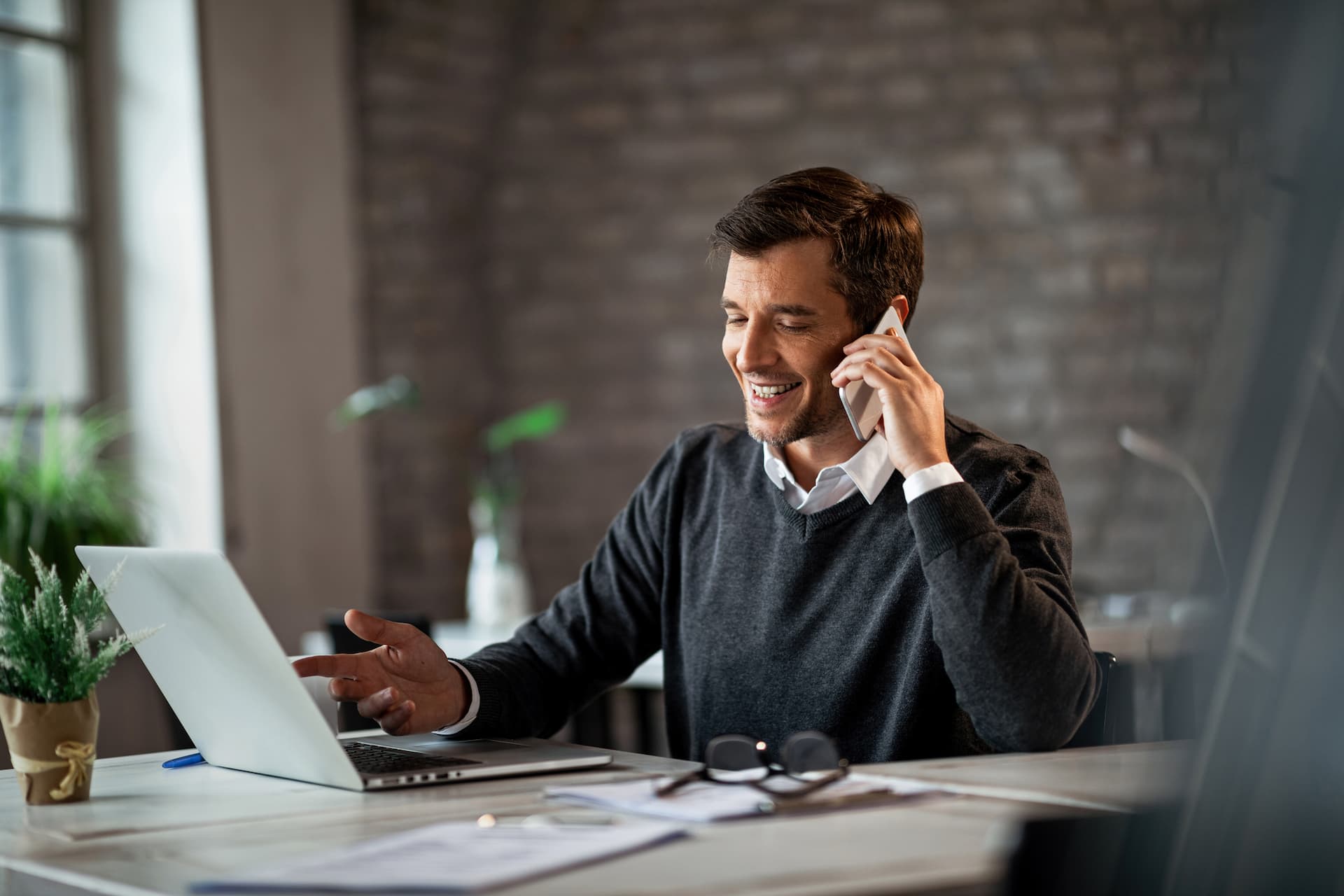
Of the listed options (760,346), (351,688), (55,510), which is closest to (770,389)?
(760,346)

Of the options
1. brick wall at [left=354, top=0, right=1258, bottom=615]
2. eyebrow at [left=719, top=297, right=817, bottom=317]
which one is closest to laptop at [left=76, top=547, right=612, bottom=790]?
eyebrow at [left=719, top=297, right=817, bottom=317]

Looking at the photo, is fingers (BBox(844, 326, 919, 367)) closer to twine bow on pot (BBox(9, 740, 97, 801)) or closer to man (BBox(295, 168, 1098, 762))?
man (BBox(295, 168, 1098, 762))

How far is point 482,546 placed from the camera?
3.93 metres

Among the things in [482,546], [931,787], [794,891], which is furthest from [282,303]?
[794,891]

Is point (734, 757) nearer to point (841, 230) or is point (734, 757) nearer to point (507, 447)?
point (841, 230)

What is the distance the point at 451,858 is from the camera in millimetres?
1032

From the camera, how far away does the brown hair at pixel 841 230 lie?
1915 millimetres

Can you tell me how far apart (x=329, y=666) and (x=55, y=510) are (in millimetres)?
1795

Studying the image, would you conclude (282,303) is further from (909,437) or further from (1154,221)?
(909,437)

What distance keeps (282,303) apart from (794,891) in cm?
344

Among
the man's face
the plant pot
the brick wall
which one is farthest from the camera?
the brick wall

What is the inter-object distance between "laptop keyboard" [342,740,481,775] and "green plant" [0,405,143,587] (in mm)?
1623

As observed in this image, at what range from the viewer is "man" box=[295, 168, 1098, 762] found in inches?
61.1

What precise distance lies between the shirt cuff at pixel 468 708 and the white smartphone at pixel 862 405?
0.55 m
